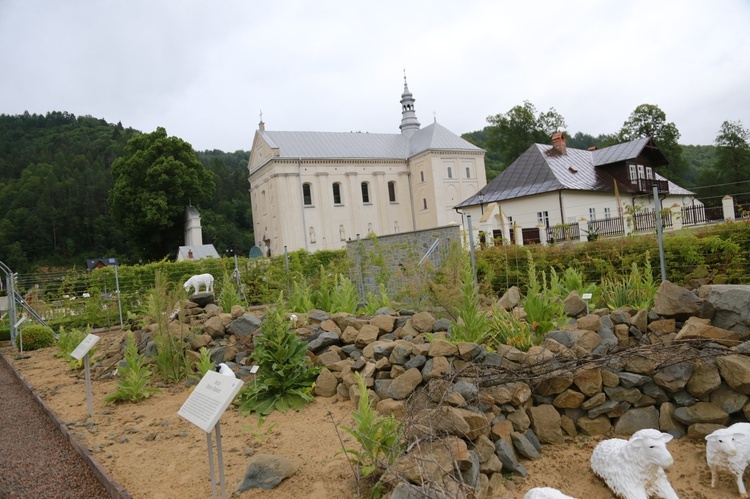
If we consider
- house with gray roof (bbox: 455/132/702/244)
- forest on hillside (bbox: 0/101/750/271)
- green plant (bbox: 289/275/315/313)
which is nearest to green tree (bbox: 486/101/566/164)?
forest on hillside (bbox: 0/101/750/271)

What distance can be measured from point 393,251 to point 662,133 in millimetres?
39055

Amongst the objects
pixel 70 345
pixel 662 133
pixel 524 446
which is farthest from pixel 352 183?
pixel 524 446

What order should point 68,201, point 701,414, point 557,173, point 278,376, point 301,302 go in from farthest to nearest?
point 68,201 < point 557,173 < point 301,302 < point 278,376 < point 701,414

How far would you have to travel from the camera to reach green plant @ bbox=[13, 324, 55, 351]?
42.9 feet

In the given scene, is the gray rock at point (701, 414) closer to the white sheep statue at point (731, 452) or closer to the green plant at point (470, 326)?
the white sheep statue at point (731, 452)

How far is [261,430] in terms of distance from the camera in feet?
17.4

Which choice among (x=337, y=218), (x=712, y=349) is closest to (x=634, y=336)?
(x=712, y=349)

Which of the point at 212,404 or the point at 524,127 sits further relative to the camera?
the point at 524,127

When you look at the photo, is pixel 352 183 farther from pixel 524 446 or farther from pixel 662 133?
pixel 524 446

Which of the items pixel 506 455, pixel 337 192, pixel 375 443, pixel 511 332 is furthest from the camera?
pixel 337 192

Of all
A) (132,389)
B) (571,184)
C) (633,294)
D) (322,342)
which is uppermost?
(571,184)

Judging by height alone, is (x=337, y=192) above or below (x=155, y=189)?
below

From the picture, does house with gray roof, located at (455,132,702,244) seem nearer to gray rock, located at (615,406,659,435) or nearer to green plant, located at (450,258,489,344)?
green plant, located at (450,258,489,344)

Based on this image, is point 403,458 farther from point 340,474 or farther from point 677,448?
point 677,448
